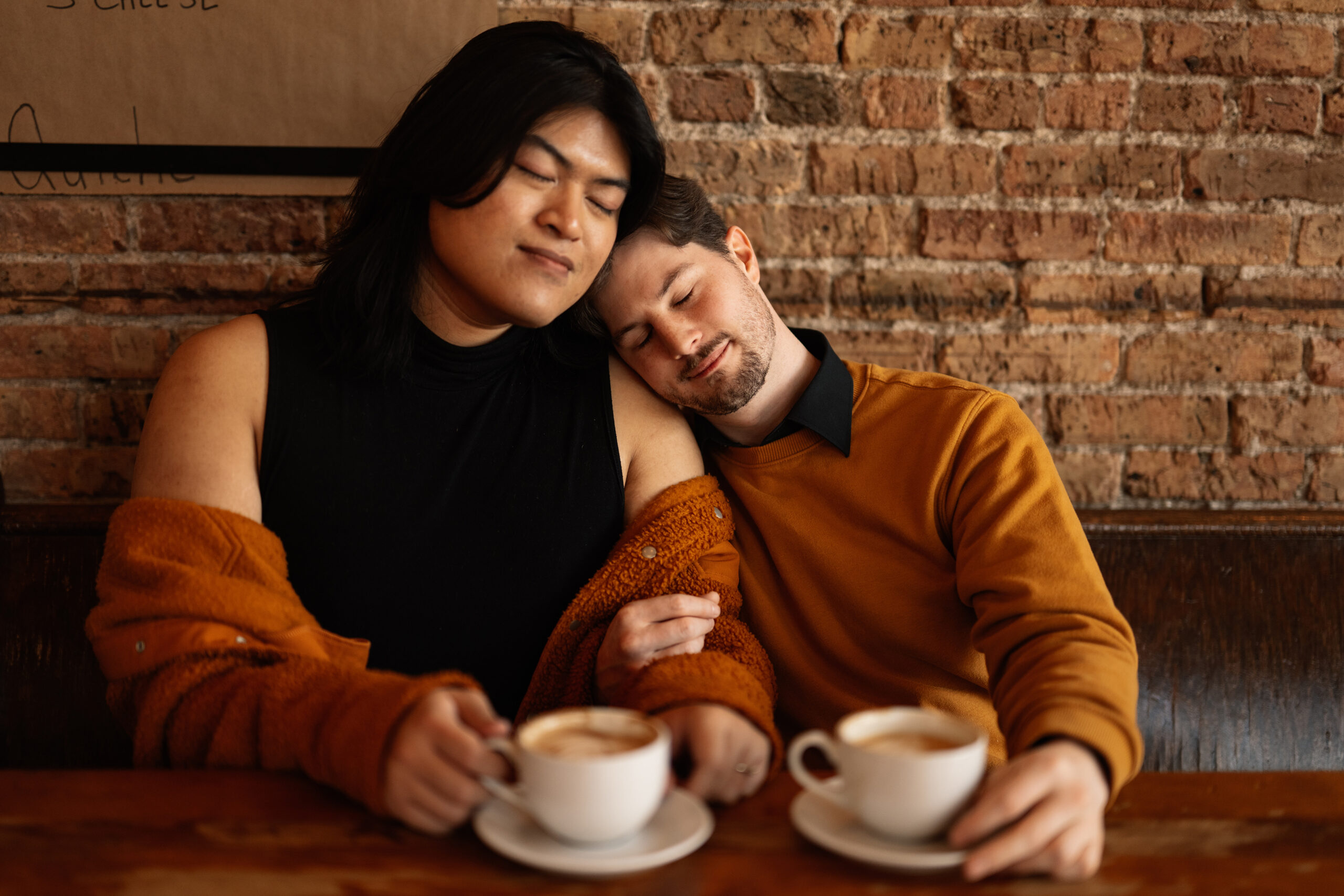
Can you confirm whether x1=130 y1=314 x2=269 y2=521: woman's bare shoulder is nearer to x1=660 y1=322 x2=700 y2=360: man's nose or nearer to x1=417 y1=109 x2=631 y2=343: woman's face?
x1=417 y1=109 x2=631 y2=343: woman's face

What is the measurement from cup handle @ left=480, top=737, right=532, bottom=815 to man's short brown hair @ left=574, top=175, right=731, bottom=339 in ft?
2.40

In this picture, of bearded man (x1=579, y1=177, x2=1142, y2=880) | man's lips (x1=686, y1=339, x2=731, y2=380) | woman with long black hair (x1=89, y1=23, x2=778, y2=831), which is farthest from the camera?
man's lips (x1=686, y1=339, x2=731, y2=380)

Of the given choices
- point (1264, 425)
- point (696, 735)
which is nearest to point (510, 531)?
point (696, 735)

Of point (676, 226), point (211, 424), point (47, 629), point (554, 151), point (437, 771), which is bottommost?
point (47, 629)

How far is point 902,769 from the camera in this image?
0.70 metres

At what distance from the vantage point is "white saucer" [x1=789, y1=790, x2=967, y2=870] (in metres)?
0.71

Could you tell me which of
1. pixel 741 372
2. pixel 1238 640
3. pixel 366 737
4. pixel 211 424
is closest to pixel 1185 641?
pixel 1238 640

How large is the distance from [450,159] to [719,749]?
82 cm

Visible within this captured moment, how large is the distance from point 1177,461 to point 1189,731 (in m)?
0.48

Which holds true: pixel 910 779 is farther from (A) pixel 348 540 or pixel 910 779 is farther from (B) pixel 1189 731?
(B) pixel 1189 731

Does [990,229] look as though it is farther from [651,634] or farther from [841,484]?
[651,634]

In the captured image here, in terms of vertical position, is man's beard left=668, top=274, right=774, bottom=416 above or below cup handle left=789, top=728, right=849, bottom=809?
above

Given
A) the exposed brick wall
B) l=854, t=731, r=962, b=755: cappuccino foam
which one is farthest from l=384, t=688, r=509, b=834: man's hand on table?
the exposed brick wall

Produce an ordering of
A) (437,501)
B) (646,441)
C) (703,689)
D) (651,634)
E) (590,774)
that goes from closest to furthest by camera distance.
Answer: (590,774) → (703,689) → (651,634) → (437,501) → (646,441)
